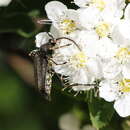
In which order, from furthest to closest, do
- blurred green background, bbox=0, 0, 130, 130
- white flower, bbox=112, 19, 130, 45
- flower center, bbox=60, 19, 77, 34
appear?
blurred green background, bbox=0, 0, 130, 130 → flower center, bbox=60, 19, 77, 34 → white flower, bbox=112, 19, 130, 45

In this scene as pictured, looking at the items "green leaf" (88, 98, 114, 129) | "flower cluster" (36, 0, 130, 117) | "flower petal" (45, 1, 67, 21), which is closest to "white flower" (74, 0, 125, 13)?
"flower cluster" (36, 0, 130, 117)

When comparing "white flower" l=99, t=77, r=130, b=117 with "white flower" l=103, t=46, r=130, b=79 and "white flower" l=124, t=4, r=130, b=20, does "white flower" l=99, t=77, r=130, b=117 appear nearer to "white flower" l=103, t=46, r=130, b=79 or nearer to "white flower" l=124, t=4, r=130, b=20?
"white flower" l=103, t=46, r=130, b=79

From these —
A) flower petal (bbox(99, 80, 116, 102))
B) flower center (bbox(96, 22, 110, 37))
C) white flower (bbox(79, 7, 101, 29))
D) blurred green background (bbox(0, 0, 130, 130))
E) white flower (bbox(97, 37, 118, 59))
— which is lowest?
blurred green background (bbox(0, 0, 130, 130))

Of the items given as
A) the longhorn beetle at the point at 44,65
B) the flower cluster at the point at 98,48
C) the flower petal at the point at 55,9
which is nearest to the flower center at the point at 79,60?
the flower cluster at the point at 98,48

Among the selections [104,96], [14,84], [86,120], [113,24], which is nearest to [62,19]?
[113,24]

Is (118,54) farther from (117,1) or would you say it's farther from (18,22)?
(18,22)

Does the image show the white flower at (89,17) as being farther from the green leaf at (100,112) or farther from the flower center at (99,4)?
the green leaf at (100,112)

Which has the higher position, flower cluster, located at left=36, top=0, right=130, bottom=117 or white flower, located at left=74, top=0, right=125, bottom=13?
white flower, located at left=74, top=0, right=125, bottom=13
